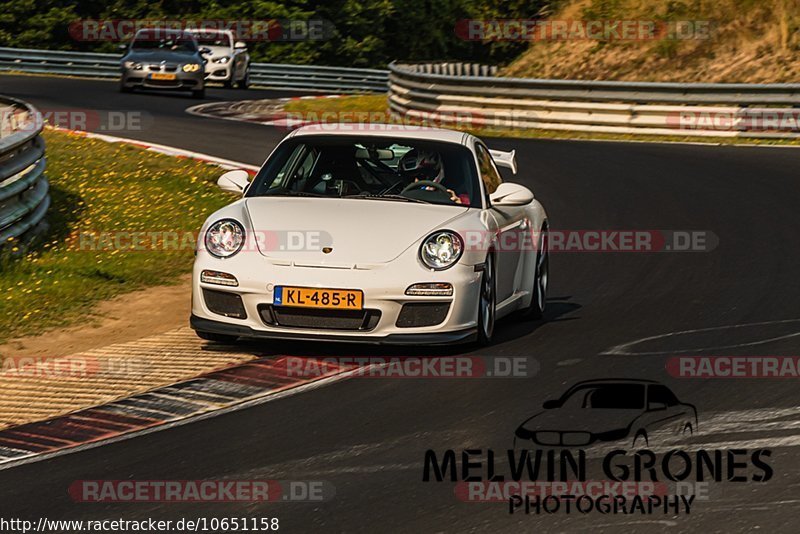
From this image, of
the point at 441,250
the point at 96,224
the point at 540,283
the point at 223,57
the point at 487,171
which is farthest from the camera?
the point at 223,57

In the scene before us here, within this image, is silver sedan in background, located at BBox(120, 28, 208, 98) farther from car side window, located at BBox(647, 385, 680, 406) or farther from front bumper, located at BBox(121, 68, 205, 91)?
car side window, located at BBox(647, 385, 680, 406)

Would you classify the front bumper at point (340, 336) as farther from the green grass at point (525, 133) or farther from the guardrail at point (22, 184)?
the green grass at point (525, 133)

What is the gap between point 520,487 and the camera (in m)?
6.04

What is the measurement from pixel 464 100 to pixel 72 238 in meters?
13.2

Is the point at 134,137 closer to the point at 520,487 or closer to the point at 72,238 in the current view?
the point at 72,238

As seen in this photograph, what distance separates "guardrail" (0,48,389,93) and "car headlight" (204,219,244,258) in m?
31.4

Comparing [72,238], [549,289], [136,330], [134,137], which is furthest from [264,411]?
[134,137]

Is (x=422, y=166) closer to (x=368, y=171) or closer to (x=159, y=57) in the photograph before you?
(x=368, y=171)

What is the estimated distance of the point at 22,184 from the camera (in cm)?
1270

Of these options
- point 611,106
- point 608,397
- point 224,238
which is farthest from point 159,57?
point 608,397

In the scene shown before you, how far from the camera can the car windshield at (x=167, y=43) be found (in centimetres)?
3266

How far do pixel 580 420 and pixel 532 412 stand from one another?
0.30 m

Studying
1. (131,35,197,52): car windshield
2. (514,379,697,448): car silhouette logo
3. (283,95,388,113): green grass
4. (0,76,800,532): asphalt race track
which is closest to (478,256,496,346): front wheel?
(0,76,800,532): asphalt race track

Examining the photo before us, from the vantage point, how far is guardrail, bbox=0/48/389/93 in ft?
132
